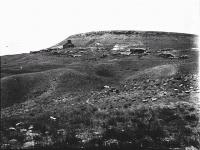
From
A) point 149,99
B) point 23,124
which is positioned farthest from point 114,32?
point 23,124

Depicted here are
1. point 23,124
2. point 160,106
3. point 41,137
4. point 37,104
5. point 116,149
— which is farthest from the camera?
point 37,104

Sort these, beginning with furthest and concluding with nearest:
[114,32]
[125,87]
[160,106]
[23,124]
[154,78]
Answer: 1. [114,32]
2. [154,78]
3. [125,87]
4. [160,106]
5. [23,124]

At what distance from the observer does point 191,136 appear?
18375mm

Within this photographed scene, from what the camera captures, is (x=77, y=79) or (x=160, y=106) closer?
(x=160, y=106)

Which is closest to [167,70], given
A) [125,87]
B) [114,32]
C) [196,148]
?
[125,87]

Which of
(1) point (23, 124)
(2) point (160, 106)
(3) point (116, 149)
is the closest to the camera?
(3) point (116, 149)

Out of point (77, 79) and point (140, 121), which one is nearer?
point (140, 121)

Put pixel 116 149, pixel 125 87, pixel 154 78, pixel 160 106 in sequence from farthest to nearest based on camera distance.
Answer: pixel 154 78 < pixel 125 87 < pixel 160 106 < pixel 116 149

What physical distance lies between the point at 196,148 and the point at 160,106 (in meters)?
7.11

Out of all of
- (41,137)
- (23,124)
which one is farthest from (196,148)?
(23,124)

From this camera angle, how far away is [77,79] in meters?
33.1

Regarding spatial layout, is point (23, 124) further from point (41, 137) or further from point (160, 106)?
point (160, 106)

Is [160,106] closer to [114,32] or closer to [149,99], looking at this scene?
[149,99]

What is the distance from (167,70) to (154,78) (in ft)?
10.0
